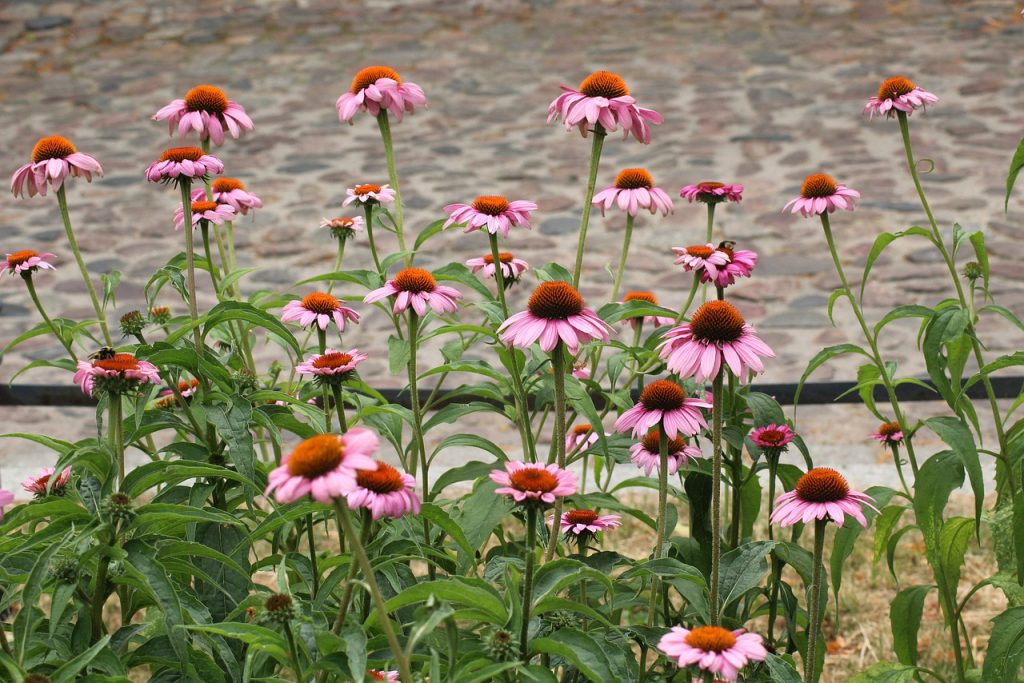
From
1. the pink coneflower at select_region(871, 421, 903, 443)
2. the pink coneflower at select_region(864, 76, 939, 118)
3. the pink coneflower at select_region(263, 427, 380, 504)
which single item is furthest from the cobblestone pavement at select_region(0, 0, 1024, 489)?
the pink coneflower at select_region(263, 427, 380, 504)

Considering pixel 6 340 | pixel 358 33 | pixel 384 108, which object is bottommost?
pixel 6 340

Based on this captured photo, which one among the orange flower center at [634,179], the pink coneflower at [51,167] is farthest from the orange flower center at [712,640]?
the pink coneflower at [51,167]

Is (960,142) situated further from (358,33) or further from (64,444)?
(64,444)

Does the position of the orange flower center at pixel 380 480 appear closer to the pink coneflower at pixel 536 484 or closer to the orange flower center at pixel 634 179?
the pink coneflower at pixel 536 484

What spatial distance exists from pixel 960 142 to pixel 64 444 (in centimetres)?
565

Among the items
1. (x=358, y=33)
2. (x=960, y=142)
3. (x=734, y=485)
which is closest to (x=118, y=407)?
(x=734, y=485)

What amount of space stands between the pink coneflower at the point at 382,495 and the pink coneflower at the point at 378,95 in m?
0.87

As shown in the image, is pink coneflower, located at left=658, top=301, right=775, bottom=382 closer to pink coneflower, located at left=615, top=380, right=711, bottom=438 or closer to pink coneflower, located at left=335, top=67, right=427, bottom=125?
pink coneflower, located at left=615, top=380, right=711, bottom=438

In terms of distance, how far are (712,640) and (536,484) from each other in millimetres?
241

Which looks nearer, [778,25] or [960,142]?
[960,142]

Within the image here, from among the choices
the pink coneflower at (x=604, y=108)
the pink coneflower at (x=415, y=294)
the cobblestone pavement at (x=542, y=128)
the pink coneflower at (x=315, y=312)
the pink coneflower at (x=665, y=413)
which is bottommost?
the cobblestone pavement at (x=542, y=128)

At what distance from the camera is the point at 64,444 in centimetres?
159

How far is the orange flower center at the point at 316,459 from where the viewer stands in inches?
38.8

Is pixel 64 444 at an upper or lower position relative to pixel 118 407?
lower
